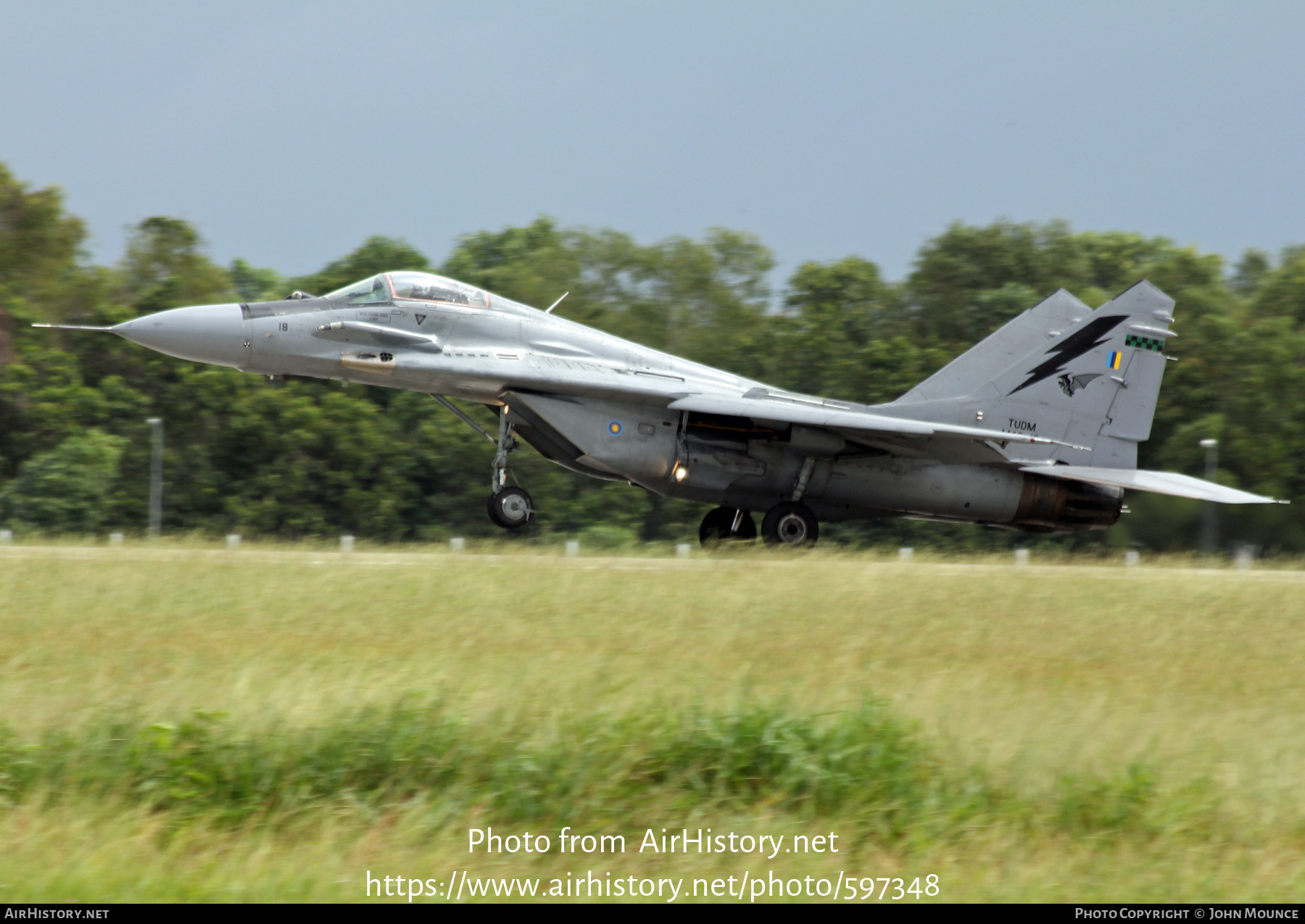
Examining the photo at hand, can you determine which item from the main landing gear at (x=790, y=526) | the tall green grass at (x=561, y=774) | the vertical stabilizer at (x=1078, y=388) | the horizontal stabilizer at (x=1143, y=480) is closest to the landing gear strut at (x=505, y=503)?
the main landing gear at (x=790, y=526)

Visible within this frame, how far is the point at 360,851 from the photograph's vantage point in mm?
6496

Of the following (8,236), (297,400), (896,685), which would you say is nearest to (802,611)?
(896,685)

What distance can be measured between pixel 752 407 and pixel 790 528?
6.65ft

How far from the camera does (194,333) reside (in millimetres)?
16500

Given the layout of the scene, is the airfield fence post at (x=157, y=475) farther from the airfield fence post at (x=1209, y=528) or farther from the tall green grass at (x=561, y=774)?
the tall green grass at (x=561, y=774)

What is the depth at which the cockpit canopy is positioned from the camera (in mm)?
17234

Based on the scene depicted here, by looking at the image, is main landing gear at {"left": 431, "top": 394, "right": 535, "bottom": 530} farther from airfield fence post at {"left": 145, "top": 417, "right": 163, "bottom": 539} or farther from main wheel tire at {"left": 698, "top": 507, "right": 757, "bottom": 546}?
airfield fence post at {"left": 145, "top": 417, "right": 163, "bottom": 539}

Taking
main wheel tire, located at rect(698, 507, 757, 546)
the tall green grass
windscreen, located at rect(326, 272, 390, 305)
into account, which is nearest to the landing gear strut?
windscreen, located at rect(326, 272, 390, 305)

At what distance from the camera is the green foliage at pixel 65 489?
3588 cm

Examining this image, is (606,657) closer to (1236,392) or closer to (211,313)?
(211,313)

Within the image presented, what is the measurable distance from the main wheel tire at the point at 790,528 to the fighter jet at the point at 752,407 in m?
0.02

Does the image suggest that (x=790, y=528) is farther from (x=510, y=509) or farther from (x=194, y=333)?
Answer: (x=194, y=333)

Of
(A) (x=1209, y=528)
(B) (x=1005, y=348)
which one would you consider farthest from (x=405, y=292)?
(A) (x=1209, y=528)

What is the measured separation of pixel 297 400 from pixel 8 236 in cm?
1670
